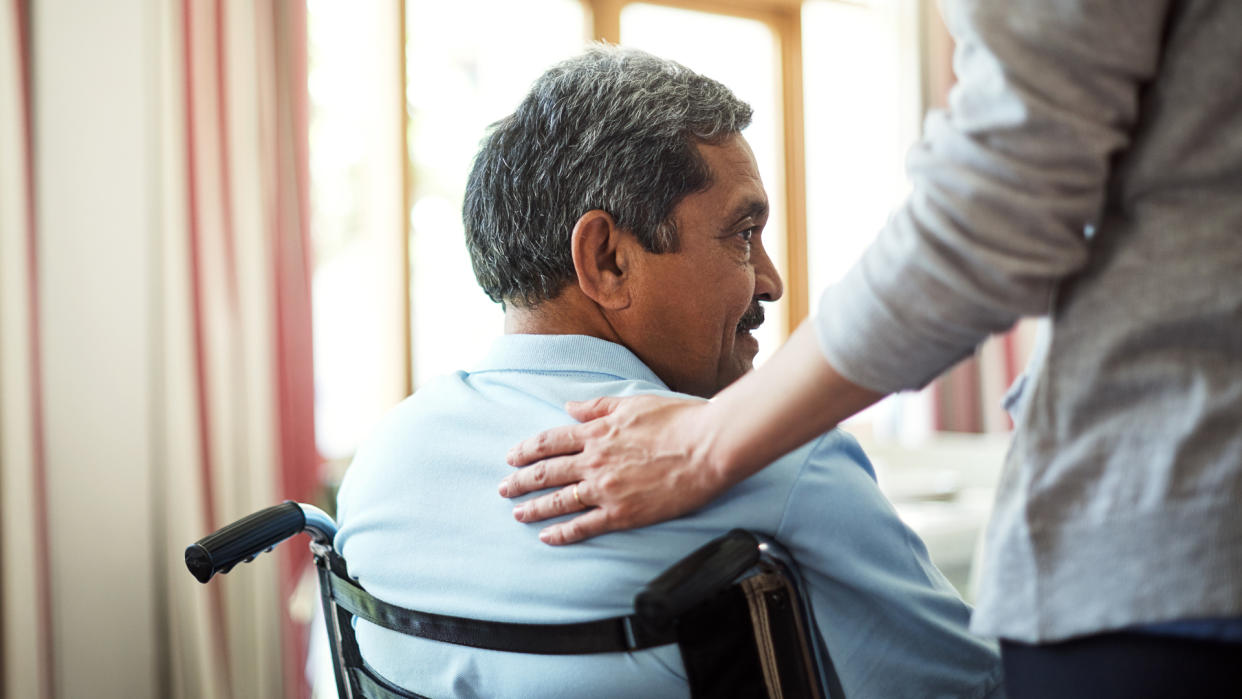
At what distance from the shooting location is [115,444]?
268cm

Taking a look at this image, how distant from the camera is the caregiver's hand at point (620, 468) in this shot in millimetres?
768

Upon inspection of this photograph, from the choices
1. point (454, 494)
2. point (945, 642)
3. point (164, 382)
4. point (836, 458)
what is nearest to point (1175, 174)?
point (836, 458)

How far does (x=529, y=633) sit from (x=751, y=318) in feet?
1.83

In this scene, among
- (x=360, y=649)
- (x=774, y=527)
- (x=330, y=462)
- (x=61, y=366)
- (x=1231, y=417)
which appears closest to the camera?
(x=1231, y=417)

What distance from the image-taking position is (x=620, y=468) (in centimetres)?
81

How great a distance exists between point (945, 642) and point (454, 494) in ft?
1.54

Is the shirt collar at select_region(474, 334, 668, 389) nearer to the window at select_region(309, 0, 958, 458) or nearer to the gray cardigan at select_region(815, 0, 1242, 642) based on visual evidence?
the gray cardigan at select_region(815, 0, 1242, 642)

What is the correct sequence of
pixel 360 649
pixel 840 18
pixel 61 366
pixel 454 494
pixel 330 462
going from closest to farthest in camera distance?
pixel 454 494 → pixel 360 649 → pixel 61 366 → pixel 330 462 → pixel 840 18

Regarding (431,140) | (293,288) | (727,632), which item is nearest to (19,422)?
(293,288)

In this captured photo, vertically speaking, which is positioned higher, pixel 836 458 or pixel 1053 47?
pixel 1053 47

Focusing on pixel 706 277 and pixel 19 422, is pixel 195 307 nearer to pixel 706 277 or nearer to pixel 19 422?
pixel 19 422

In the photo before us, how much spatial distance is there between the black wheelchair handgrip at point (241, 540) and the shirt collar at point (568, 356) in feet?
0.93

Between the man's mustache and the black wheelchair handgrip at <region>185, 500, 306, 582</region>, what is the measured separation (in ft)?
1.87

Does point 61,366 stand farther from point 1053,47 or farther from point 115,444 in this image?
point 1053,47
